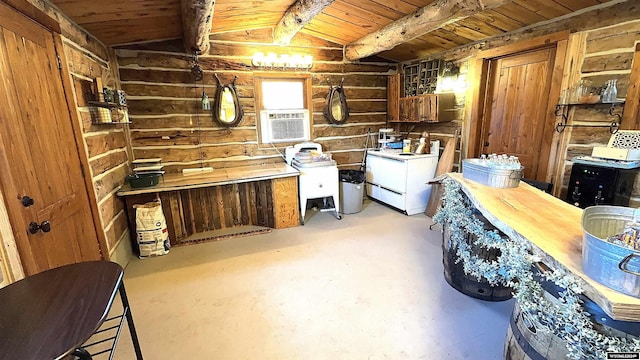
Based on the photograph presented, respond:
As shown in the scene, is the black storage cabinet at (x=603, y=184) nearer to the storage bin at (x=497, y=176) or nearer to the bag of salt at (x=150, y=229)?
the storage bin at (x=497, y=176)

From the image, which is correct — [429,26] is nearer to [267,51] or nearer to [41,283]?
[267,51]

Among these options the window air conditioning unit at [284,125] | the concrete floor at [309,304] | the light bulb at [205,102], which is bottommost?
the concrete floor at [309,304]

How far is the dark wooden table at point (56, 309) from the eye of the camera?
0.86 meters

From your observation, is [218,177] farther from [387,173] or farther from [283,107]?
[387,173]

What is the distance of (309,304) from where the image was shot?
7.47 ft

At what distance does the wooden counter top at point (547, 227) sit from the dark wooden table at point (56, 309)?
63.2 inches

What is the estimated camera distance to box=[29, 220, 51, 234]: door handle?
164 cm

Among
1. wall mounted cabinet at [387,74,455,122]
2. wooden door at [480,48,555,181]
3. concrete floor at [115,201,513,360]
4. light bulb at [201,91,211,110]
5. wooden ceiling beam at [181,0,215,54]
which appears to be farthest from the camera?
wall mounted cabinet at [387,74,455,122]

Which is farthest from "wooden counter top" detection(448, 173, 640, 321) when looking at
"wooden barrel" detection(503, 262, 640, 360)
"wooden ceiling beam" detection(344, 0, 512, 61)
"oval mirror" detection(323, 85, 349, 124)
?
"oval mirror" detection(323, 85, 349, 124)

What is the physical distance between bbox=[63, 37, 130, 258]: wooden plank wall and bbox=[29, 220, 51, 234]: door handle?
727 millimetres

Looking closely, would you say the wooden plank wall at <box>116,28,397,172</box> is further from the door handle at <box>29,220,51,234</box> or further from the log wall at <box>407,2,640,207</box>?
the log wall at <box>407,2,640,207</box>

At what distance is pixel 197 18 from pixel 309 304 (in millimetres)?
2563

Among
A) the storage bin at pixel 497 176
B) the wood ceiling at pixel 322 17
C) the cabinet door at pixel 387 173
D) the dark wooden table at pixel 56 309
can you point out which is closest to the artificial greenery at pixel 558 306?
the storage bin at pixel 497 176

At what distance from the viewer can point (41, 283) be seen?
1171 mm
